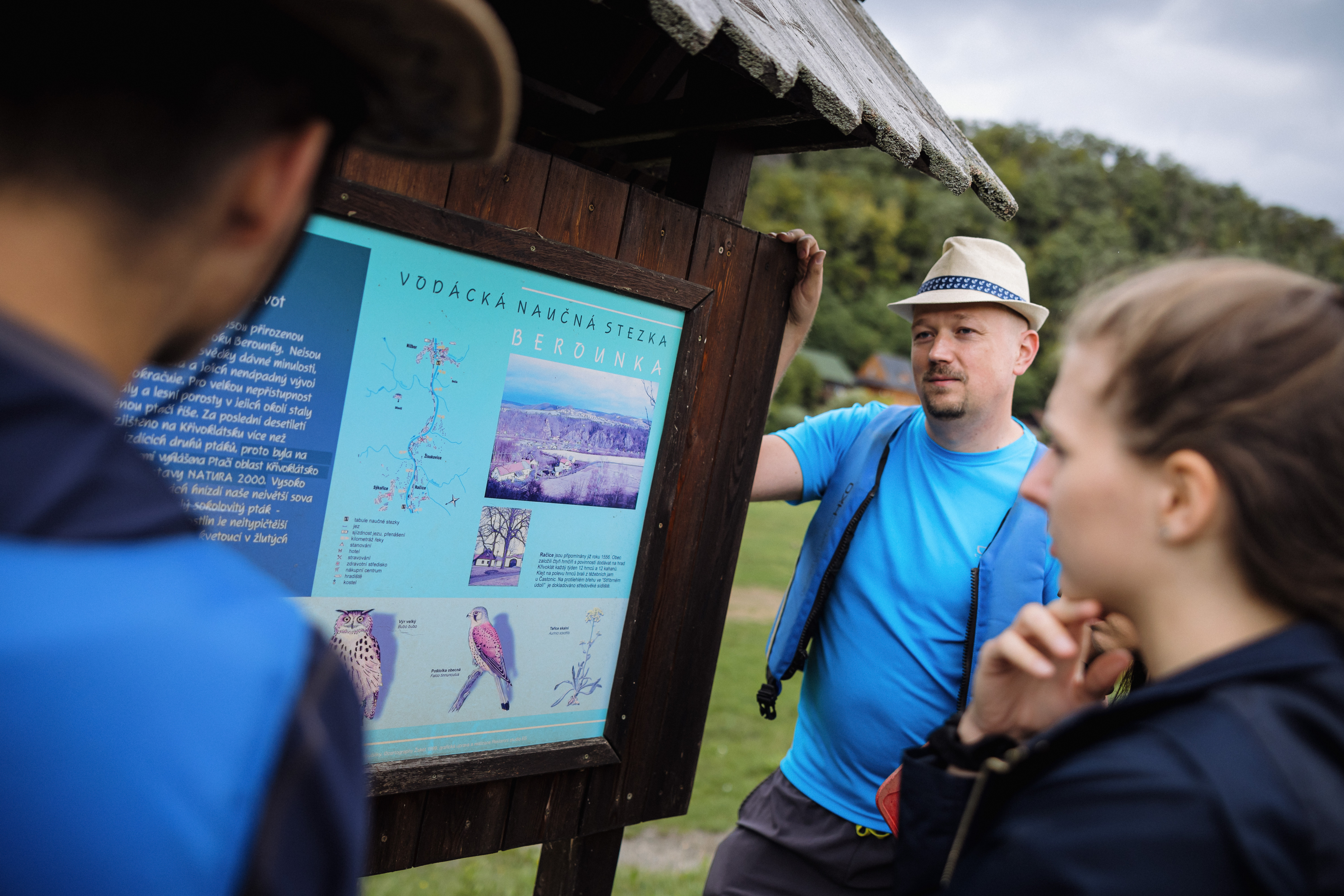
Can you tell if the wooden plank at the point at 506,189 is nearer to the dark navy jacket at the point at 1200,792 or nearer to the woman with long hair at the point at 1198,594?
the woman with long hair at the point at 1198,594

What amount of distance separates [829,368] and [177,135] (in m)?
68.3

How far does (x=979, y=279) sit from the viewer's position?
319 cm

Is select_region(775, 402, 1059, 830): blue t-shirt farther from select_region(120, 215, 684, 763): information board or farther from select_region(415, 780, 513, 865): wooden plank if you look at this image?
select_region(415, 780, 513, 865): wooden plank

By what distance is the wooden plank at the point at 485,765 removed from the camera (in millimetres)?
2105

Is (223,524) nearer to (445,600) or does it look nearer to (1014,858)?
(445,600)

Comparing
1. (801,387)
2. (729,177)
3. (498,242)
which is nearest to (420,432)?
(498,242)

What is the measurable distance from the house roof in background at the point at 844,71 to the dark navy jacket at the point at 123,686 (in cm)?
141

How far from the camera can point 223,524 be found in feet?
6.00

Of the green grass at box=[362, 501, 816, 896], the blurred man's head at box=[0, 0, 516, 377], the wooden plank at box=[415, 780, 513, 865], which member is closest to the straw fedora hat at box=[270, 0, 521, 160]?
the blurred man's head at box=[0, 0, 516, 377]

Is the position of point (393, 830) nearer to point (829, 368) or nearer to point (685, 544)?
point (685, 544)

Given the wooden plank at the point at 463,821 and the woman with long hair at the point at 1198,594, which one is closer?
the woman with long hair at the point at 1198,594

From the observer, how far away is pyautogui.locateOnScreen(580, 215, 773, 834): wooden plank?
262 centimetres

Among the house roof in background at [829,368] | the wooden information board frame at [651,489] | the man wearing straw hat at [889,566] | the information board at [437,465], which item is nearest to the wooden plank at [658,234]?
the wooden information board frame at [651,489]

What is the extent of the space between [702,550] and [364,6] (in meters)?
2.14
